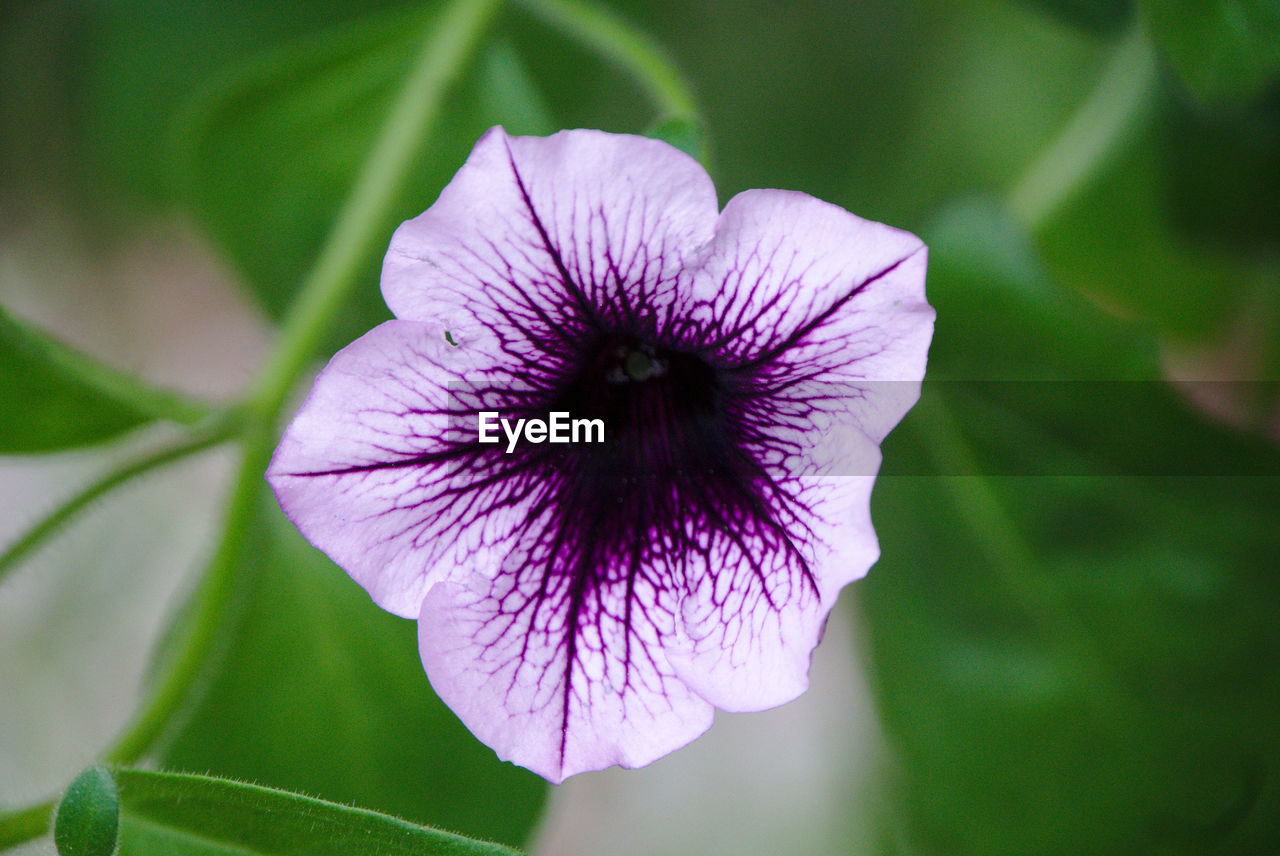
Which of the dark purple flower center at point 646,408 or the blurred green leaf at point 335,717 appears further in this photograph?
the blurred green leaf at point 335,717

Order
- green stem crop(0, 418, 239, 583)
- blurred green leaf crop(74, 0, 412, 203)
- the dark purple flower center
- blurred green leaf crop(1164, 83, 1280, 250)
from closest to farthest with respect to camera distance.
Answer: the dark purple flower center → green stem crop(0, 418, 239, 583) → blurred green leaf crop(1164, 83, 1280, 250) → blurred green leaf crop(74, 0, 412, 203)

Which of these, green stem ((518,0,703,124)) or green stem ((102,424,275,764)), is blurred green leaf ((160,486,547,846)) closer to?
green stem ((102,424,275,764))

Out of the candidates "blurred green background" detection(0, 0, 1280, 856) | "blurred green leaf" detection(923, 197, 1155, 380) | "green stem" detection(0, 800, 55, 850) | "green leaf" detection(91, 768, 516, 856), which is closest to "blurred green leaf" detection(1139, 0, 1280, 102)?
"blurred green background" detection(0, 0, 1280, 856)

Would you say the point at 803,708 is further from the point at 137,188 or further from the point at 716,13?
the point at 137,188

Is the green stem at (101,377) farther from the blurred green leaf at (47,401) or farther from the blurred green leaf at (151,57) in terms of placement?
the blurred green leaf at (151,57)

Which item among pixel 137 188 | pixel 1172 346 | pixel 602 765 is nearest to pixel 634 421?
pixel 602 765

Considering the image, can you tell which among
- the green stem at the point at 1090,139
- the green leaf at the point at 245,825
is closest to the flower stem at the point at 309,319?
the green leaf at the point at 245,825

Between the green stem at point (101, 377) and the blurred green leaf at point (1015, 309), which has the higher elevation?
the green stem at point (101, 377)

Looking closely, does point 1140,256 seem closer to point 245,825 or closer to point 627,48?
point 627,48
